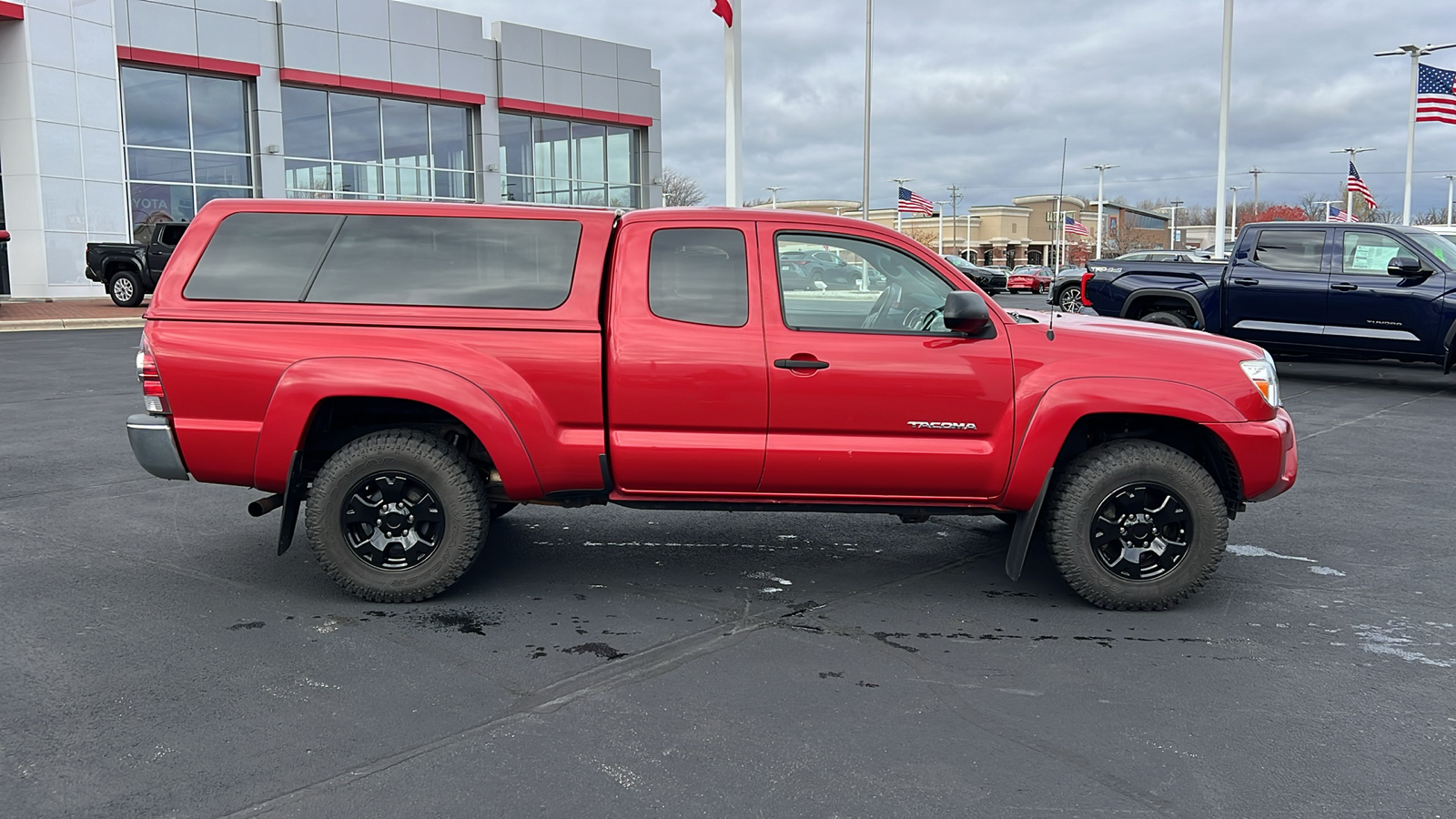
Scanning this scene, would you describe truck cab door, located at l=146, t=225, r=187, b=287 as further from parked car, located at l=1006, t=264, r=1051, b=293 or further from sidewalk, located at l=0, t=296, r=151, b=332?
parked car, located at l=1006, t=264, r=1051, b=293

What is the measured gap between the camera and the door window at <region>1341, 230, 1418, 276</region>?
507 inches

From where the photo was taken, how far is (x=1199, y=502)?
502cm

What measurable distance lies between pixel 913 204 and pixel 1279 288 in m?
29.8

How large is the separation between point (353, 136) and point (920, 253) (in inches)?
1296

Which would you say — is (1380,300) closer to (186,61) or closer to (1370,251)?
(1370,251)

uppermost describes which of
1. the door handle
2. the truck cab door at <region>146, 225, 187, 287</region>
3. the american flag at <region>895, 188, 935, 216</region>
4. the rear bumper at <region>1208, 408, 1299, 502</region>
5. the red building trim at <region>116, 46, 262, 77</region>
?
the red building trim at <region>116, 46, 262, 77</region>

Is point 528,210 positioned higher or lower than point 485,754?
higher

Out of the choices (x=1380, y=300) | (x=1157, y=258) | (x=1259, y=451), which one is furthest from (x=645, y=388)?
(x=1157, y=258)

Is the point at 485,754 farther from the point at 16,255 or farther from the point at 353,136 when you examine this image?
the point at 353,136

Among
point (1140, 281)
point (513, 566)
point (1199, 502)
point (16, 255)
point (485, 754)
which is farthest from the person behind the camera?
point (16, 255)

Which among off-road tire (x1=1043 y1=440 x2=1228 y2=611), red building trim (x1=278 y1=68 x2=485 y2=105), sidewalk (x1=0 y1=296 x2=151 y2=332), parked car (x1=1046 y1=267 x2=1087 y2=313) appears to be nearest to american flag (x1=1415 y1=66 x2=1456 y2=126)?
parked car (x1=1046 y1=267 x2=1087 y2=313)

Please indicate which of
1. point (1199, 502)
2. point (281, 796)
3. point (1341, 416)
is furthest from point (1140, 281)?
point (281, 796)

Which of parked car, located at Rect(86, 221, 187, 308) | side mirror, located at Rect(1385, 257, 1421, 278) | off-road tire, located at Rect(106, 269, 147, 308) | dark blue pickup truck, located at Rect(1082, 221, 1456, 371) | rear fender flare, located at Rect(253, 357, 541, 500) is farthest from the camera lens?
off-road tire, located at Rect(106, 269, 147, 308)

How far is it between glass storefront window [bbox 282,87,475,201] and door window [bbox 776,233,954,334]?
29401mm
